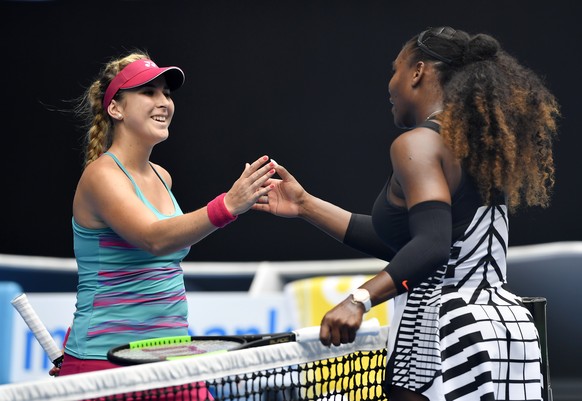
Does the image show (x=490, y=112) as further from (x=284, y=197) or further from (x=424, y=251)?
(x=284, y=197)

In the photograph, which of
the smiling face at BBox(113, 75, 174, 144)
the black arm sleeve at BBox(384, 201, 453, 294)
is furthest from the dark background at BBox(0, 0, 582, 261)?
the black arm sleeve at BBox(384, 201, 453, 294)

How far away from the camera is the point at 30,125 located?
8.71 m

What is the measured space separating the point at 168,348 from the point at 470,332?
0.79 meters

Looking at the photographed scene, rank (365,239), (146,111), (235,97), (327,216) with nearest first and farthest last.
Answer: (146,111), (365,239), (327,216), (235,97)

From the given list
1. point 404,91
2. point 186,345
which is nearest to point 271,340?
point 186,345

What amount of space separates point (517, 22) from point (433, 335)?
601cm

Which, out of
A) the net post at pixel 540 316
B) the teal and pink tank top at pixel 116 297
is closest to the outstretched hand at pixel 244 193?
the teal and pink tank top at pixel 116 297

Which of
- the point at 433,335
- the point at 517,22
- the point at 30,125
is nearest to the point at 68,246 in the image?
the point at 30,125

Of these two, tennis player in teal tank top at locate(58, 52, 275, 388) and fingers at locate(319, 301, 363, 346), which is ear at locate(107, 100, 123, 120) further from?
fingers at locate(319, 301, 363, 346)

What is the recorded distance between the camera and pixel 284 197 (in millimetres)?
3479

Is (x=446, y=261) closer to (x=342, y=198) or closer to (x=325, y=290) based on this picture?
(x=325, y=290)

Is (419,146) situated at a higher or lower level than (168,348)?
higher

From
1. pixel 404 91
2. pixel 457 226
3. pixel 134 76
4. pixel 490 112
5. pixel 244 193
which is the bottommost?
pixel 457 226

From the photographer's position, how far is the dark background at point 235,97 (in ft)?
27.3
